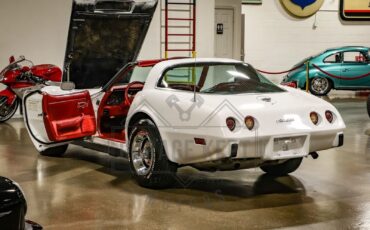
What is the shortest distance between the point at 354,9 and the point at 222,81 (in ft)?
44.5

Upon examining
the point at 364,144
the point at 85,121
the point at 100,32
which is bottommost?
the point at 364,144

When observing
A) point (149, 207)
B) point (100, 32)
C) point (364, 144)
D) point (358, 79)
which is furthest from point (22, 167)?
point (358, 79)

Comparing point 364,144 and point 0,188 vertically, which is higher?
point 0,188

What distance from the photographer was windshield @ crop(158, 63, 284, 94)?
558 centimetres

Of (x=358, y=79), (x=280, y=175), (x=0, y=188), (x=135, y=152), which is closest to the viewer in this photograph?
(x=0, y=188)

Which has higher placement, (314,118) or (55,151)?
(314,118)

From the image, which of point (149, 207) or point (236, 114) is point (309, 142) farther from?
point (149, 207)

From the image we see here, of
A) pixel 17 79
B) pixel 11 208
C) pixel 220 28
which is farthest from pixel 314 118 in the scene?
pixel 220 28

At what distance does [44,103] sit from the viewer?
6.52 m

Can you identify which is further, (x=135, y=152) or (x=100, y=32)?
(x=100, y=32)

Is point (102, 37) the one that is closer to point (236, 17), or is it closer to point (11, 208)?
point (11, 208)

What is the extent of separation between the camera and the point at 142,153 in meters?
5.75

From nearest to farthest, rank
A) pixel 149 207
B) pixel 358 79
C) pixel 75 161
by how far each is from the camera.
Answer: pixel 149 207 < pixel 75 161 < pixel 358 79

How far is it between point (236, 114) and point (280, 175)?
166cm
